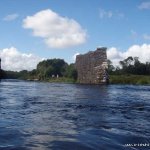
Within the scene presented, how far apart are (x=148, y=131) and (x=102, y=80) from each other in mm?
110902

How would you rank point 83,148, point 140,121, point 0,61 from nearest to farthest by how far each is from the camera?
point 83,148
point 140,121
point 0,61

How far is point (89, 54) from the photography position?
12825 centimetres

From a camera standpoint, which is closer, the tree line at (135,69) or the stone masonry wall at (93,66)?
the stone masonry wall at (93,66)

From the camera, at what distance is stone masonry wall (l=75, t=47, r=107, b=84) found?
405 feet

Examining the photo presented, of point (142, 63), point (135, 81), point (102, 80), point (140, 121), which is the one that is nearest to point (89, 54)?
point (102, 80)

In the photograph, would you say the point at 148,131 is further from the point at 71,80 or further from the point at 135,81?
the point at 71,80

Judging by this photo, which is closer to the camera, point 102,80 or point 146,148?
point 146,148

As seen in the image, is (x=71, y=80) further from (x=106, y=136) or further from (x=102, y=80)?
(x=106, y=136)

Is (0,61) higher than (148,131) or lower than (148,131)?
higher

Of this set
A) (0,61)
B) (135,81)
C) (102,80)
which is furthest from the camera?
(0,61)

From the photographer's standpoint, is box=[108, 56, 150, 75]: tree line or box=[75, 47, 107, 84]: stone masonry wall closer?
box=[75, 47, 107, 84]: stone masonry wall

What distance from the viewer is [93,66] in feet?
418

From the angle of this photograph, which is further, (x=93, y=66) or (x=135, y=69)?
(x=135, y=69)

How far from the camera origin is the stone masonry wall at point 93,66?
4855 inches
